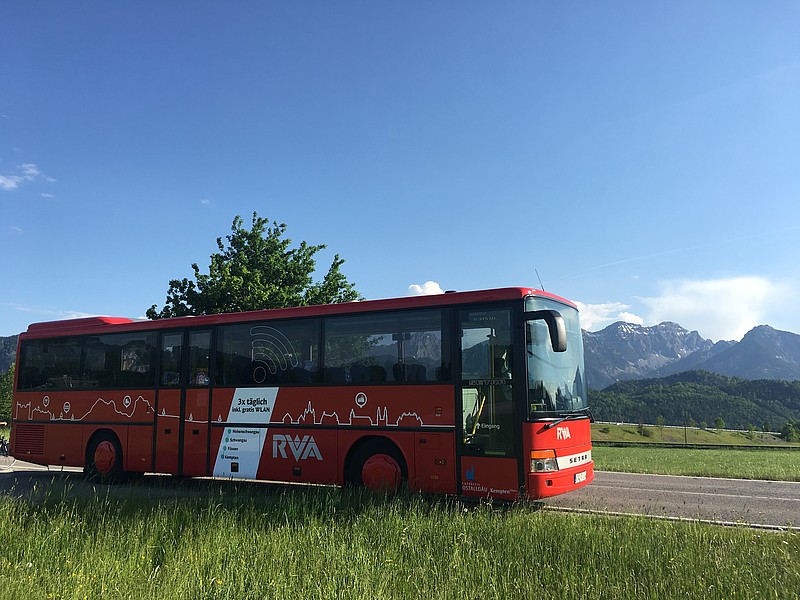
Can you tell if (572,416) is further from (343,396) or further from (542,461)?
(343,396)

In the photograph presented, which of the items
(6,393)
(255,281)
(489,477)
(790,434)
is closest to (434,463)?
(489,477)

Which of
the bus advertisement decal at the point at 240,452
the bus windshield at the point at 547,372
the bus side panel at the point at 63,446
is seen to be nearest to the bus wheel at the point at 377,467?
the bus advertisement decal at the point at 240,452

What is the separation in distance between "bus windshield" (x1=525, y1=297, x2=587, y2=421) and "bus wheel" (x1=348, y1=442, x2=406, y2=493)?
259cm

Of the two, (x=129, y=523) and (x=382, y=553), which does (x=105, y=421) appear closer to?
(x=129, y=523)

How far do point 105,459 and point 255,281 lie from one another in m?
15.8

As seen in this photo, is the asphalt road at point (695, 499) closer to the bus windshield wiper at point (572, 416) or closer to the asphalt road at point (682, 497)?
the asphalt road at point (682, 497)

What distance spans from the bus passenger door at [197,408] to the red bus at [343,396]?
0.10 feet

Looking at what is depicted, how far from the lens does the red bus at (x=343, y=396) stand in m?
9.66

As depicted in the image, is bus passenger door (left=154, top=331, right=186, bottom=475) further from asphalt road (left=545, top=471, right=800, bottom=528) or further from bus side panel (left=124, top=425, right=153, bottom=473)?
asphalt road (left=545, top=471, right=800, bottom=528)

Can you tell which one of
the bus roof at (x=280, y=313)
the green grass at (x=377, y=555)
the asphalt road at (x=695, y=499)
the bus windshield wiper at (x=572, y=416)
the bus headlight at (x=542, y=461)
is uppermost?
the bus roof at (x=280, y=313)

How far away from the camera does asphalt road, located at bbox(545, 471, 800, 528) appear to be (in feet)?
33.0

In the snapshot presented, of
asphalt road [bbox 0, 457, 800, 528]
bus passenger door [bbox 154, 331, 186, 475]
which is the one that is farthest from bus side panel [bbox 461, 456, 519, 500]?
bus passenger door [bbox 154, 331, 186, 475]

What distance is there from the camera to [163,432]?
1358 cm

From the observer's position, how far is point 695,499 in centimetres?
1202
